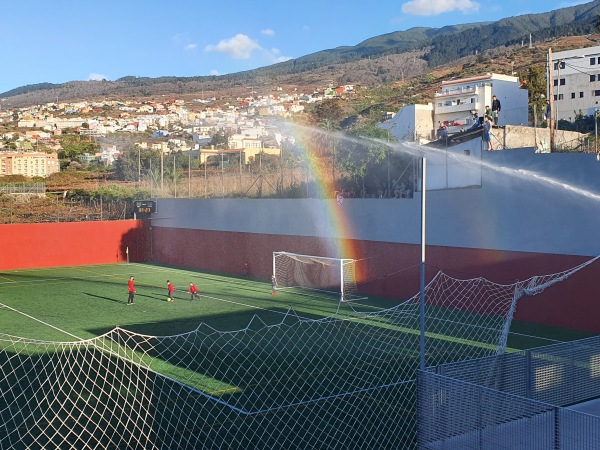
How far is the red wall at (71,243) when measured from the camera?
144 feet

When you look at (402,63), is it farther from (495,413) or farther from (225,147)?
(495,413)

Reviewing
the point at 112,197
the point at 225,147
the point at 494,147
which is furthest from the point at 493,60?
the point at 494,147

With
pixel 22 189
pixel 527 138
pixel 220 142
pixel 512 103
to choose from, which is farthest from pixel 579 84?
pixel 22 189

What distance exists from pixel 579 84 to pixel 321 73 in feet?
301

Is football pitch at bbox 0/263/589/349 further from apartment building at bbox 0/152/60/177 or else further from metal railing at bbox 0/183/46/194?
apartment building at bbox 0/152/60/177

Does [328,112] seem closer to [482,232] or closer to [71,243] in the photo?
[71,243]

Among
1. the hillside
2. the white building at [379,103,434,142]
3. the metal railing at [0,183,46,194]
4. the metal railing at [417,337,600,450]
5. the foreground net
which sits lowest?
the foreground net

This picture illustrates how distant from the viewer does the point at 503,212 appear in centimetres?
2425

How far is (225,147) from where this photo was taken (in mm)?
94125

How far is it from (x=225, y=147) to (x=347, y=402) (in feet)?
273

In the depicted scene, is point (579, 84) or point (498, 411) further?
point (579, 84)

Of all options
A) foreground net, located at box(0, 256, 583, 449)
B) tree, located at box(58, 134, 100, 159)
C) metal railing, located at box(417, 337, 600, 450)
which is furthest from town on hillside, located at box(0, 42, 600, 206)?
metal railing, located at box(417, 337, 600, 450)

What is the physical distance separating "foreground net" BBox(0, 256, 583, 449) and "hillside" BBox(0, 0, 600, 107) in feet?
368

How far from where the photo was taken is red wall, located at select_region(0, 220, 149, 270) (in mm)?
44000
